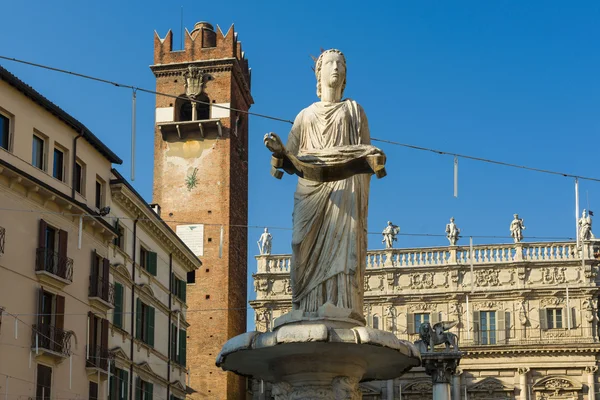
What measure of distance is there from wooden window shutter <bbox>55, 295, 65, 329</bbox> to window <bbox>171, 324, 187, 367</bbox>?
13.1 metres

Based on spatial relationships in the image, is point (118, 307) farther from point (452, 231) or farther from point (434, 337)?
point (452, 231)

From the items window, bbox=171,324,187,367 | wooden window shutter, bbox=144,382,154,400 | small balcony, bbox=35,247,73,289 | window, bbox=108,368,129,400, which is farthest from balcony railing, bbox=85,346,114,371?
window, bbox=171,324,187,367

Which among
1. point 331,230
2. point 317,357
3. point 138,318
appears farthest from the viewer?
point 138,318

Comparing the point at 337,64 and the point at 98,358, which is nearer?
the point at 337,64

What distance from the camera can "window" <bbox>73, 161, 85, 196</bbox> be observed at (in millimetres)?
→ 34947

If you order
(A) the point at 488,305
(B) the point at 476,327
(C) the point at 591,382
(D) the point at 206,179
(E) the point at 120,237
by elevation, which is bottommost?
(C) the point at 591,382

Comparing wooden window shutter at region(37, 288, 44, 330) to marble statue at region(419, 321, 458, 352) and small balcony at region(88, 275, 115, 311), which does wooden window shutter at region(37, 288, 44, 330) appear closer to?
small balcony at region(88, 275, 115, 311)

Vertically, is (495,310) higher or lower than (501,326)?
higher


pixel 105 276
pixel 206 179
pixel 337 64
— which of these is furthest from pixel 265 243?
pixel 337 64

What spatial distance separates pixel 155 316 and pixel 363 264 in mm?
32829

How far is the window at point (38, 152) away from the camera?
106ft

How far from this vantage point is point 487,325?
199 feet

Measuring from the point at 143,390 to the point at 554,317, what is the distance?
2747 cm

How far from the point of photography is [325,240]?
36.9 feet
